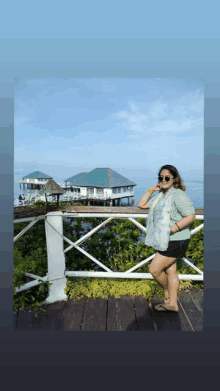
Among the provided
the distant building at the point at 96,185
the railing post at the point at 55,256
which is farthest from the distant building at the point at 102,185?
the railing post at the point at 55,256

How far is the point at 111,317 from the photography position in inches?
76.9

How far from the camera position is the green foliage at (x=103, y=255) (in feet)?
7.55

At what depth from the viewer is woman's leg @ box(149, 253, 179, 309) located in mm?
1883

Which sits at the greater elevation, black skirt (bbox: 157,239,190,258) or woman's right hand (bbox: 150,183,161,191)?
woman's right hand (bbox: 150,183,161,191)

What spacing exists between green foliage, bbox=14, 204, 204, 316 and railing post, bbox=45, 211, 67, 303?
0.29ft

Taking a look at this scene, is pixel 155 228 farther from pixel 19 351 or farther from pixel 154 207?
pixel 19 351

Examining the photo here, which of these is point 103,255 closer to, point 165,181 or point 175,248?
point 175,248

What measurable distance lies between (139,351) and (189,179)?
124 cm

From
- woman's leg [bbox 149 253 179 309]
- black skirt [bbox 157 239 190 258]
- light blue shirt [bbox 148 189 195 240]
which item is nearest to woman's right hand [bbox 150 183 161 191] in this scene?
light blue shirt [bbox 148 189 195 240]

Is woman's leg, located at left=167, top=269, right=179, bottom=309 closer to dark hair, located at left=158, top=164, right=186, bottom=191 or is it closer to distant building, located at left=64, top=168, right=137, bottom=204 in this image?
dark hair, located at left=158, top=164, right=186, bottom=191

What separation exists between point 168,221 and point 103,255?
1.24m

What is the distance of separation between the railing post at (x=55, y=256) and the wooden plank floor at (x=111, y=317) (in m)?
0.12

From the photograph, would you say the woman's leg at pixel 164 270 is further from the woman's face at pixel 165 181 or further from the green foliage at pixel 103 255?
the woman's face at pixel 165 181
